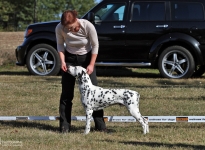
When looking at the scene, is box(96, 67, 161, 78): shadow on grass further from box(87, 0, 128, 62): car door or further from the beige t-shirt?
the beige t-shirt

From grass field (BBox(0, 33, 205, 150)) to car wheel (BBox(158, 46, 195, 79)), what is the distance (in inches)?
9.0

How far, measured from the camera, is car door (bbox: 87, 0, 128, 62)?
1293 centimetres

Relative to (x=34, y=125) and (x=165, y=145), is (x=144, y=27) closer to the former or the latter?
(x=34, y=125)

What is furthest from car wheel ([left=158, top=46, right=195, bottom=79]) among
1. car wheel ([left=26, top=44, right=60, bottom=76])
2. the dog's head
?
the dog's head

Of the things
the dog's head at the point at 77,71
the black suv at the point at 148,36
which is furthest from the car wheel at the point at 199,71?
the dog's head at the point at 77,71

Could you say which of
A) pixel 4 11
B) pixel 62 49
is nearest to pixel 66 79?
pixel 62 49

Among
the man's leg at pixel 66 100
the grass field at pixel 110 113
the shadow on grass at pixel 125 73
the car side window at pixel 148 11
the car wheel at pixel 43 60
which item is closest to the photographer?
the grass field at pixel 110 113

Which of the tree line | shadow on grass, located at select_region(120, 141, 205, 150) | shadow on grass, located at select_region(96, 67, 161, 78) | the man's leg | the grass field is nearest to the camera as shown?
shadow on grass, located at select_region(120, 141, 205, 150)

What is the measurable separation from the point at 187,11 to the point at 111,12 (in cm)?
182

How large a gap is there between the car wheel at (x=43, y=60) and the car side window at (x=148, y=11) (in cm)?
213

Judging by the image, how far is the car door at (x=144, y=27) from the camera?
1278cm

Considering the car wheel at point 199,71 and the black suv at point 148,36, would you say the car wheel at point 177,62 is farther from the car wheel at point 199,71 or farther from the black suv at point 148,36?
the car wheel at point 199,71

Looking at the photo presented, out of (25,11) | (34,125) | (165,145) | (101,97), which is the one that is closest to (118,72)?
(34,125)

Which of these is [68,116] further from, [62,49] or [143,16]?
[143,16]
